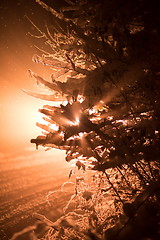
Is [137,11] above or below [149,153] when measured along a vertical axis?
above

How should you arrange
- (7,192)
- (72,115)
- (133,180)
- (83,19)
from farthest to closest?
(7,192), (133,180), (83,19), (72,115)

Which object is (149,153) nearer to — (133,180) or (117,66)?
(117,66)

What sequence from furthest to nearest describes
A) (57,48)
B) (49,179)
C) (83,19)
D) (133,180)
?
(49,179) < (133,180) < (57,48) < (83,19)

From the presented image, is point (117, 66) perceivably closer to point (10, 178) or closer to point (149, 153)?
point (149, 153)

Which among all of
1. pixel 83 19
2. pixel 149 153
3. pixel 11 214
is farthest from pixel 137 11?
pixel 11 214

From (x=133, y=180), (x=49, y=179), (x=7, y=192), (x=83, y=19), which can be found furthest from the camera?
(x=49, y=179)

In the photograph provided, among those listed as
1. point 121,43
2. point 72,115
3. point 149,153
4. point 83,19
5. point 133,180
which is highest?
point 83,19

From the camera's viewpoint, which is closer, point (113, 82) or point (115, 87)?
point (113, 82)

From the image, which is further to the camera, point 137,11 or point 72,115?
point 137,11

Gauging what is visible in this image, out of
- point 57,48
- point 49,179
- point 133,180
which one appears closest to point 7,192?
point 49,179
